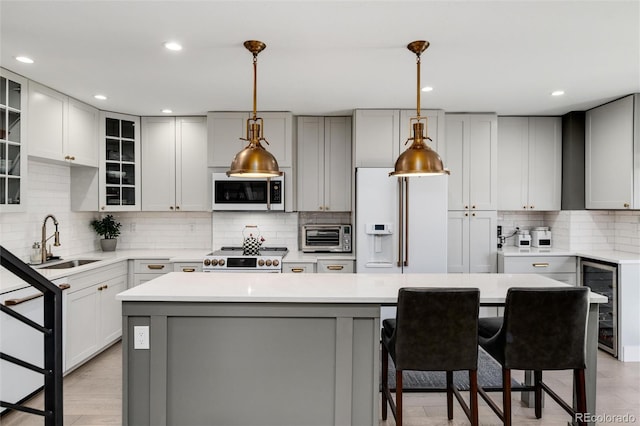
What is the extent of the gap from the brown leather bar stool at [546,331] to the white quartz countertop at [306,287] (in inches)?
5.8

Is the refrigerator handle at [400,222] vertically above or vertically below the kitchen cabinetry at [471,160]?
below

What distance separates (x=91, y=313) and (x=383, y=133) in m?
3.35

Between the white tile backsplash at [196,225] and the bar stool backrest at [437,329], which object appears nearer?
the bar stool backrest at [437,329]

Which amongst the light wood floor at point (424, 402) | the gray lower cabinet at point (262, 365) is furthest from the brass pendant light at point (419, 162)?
the light wood floor at point (424, 402)

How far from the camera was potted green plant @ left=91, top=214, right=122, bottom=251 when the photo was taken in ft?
15.3

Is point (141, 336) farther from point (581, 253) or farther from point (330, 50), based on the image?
point (581, 253)

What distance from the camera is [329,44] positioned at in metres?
2.67

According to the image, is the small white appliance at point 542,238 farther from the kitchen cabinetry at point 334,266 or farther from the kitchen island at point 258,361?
the kitchen island at point 258,361

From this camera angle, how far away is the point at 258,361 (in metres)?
2.28

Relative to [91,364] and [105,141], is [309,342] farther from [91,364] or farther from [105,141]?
[105,141]

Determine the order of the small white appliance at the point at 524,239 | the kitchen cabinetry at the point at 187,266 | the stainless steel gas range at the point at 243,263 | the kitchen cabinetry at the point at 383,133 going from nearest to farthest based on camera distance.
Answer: the stainless steel gas range at the point at 243,263 → the kitchen cabinetry at the point at 187,266 → the kitchen cabinetry at the point at 383,133 → the small white appliance at the point at 524,239

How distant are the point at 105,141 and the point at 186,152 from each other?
2.82 ft

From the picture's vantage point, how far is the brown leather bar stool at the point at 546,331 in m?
2.10

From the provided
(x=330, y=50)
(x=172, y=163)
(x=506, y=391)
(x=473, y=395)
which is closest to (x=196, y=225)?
(x=172, y=163)
